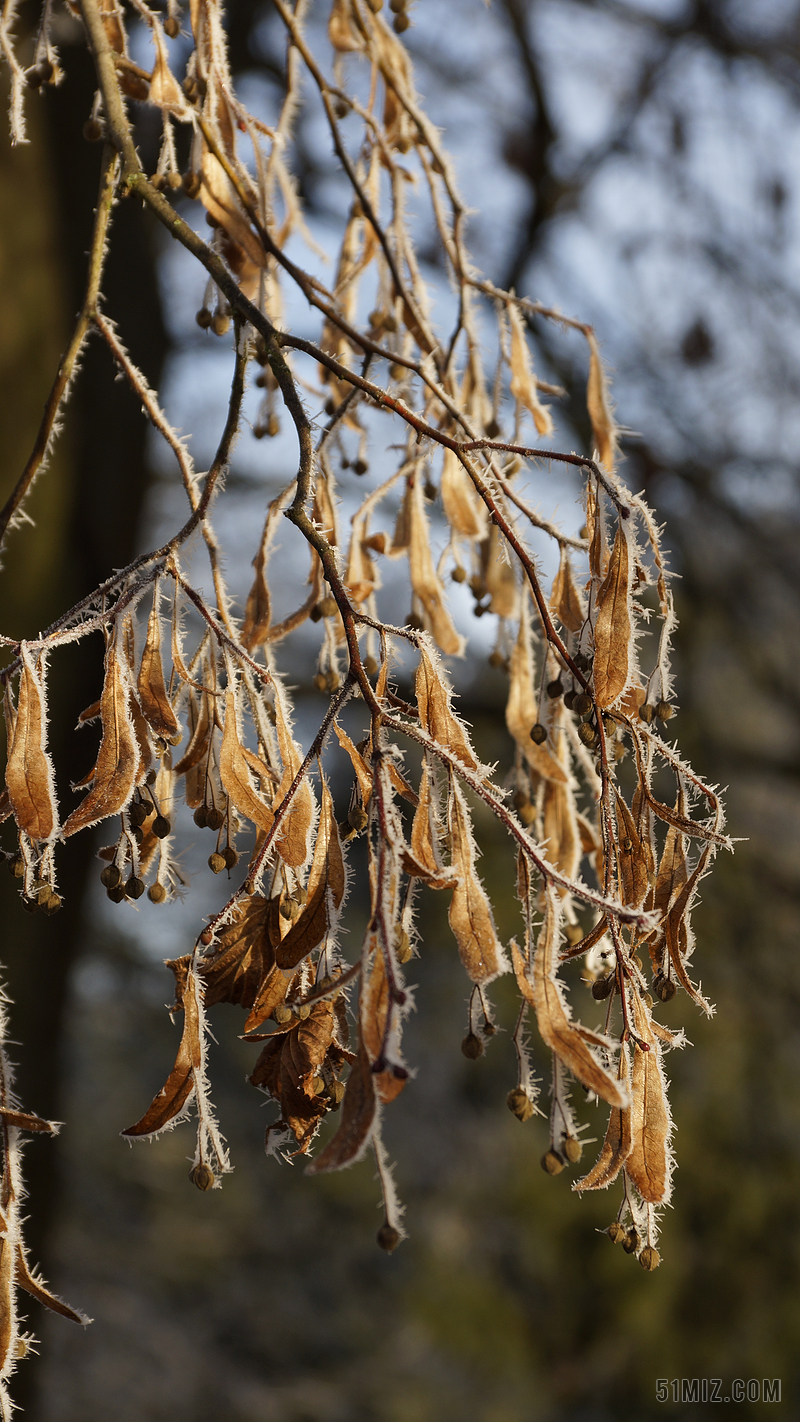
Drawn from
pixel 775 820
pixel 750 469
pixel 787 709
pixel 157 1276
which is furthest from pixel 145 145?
pixel 157 1276

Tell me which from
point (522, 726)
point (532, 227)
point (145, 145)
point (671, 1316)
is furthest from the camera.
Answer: point (671, 1316)

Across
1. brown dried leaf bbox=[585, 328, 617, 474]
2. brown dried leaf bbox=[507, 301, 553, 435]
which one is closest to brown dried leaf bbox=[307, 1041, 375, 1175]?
→ brown dried leaf bbox=[585, 328, 617, 474]

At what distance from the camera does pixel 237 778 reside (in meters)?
0.81

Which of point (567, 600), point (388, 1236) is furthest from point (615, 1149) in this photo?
point (567, 600)

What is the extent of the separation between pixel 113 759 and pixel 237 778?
93mm

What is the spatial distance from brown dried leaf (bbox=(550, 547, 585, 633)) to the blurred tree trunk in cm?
186

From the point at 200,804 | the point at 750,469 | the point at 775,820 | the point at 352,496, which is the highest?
the point at 352,496

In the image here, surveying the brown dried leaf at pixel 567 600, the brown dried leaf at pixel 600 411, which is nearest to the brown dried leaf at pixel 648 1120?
the brown dried leaf at pixel 567 600

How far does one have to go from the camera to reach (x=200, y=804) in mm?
895

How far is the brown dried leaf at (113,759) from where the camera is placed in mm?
764

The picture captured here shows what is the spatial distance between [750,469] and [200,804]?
317 cm

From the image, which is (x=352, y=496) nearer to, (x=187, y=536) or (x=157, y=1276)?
(x=187, y=536)

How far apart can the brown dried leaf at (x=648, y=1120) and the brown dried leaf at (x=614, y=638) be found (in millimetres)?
225

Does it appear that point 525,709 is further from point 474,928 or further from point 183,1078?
point 183,1078
